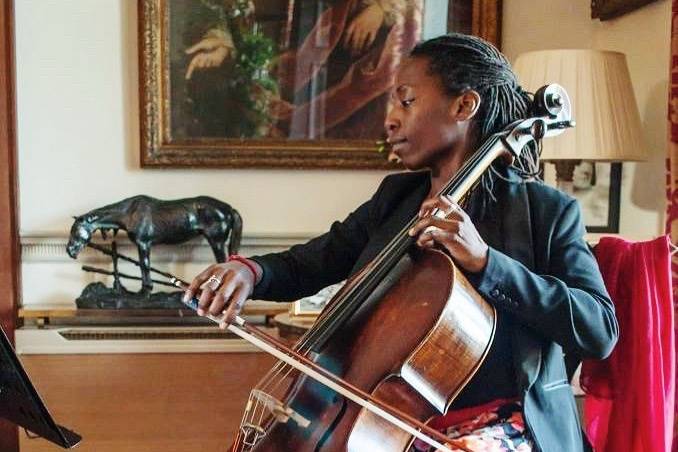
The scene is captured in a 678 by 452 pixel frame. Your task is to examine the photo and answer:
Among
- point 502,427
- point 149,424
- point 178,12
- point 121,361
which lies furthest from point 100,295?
point 502,427

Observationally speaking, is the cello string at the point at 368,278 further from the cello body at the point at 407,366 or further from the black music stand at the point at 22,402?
the black music stand at the point at 22,402

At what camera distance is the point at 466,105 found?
3.32ft

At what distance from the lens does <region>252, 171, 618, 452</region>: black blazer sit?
0.90 metres

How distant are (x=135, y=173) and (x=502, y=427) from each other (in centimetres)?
141

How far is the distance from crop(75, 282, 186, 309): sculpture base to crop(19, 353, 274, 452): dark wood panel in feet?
0.65

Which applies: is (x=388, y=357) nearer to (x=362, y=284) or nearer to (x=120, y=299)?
(x=362, y=284)

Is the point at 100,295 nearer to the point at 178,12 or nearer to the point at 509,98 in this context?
the point at 178,12

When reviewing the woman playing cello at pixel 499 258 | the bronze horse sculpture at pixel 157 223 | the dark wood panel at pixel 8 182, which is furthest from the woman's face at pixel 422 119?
the dark wood panel at pixel 8 182

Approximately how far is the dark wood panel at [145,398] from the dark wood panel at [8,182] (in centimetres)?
26

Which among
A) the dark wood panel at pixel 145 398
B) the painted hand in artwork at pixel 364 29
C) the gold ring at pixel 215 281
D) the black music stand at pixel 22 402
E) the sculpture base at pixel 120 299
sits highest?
the painted hand in artwork at pixel 364 29

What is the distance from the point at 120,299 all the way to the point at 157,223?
0.23 meters

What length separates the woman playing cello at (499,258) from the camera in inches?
35.4

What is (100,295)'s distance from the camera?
6.46 feet

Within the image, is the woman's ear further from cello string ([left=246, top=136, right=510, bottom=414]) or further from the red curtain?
the red curtain
